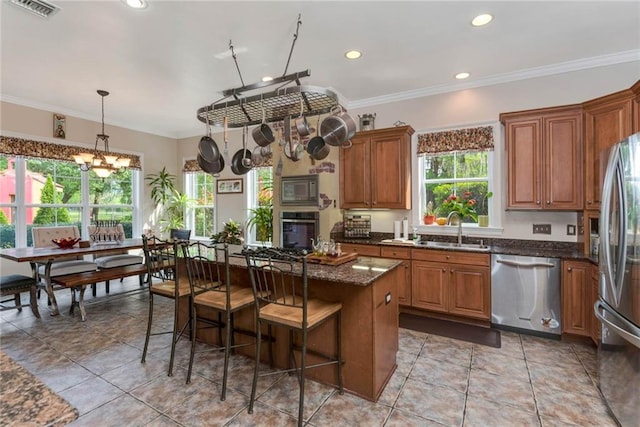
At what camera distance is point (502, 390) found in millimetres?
2420

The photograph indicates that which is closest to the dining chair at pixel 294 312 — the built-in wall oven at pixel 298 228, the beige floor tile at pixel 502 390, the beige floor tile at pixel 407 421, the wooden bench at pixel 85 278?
the beige floor tile at pixel 407 421

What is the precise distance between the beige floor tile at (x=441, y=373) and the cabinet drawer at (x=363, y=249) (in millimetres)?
1514

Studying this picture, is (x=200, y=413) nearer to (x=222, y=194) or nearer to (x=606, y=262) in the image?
(x=606, y=262)

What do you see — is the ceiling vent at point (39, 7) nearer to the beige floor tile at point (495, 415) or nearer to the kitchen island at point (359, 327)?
the kitchen island at point (359, 327)

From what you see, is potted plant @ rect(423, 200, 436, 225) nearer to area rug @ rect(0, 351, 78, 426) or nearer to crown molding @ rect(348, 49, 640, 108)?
crown molding @ rect(348, 49, 640, 108)

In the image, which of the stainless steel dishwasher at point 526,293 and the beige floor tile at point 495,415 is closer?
the beige floor tile at point 495,415

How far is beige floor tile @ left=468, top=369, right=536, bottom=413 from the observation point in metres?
2.28

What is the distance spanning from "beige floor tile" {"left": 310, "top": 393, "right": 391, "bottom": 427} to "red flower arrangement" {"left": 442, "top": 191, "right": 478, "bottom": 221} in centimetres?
250

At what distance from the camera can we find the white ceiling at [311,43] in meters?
2.66

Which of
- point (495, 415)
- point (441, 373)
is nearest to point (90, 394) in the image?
point (441, 373)

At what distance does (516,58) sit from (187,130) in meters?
5.98

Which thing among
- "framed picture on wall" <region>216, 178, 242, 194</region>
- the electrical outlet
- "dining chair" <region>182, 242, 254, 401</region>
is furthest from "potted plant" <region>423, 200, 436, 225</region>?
"framed picture on wall" <region>216, 178, 242, 194</region>

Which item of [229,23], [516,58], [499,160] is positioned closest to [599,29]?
[516,58]

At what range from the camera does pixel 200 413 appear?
2160 millimetres
